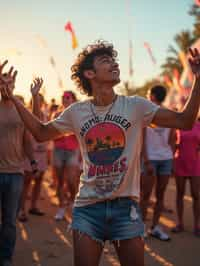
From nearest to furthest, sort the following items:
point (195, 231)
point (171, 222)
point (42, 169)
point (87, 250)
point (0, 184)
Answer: point (87, 250), point (0, 184), point (195, 231), point (171, 222), point (42, 169)

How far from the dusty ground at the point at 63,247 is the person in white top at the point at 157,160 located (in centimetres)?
38

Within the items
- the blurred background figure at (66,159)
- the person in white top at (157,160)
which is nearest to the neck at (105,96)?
the person in white top at (157,160)

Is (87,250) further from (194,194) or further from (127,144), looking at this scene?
(194,194)

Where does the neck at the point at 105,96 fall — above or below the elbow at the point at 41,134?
above

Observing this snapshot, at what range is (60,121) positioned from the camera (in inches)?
117

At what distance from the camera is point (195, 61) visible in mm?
2582

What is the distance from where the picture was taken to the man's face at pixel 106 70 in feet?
9.34

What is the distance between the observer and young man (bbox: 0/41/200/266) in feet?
8.78

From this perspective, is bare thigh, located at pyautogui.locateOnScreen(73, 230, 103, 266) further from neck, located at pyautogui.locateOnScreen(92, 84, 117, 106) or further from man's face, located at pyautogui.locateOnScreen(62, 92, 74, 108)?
man's face, located at pyautogui.locateOnScreen(62, 92, 74, 108)

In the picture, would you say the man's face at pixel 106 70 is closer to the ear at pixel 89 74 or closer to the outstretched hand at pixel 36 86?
the ear at pixel 89 74

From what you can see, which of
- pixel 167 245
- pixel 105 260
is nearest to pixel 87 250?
pixel 105 260

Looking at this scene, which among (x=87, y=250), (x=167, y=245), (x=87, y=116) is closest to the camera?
(x=87, y=250)

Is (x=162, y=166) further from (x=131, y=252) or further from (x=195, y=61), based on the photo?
(x=195, y=61)

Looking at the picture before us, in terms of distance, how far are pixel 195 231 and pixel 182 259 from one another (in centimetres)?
124
